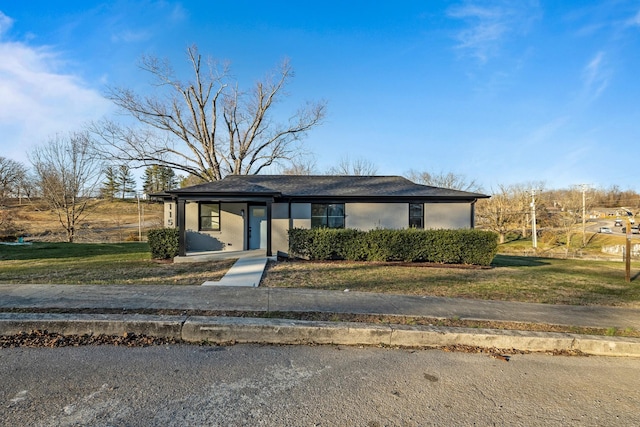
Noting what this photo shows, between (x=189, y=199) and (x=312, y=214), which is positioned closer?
(x=189, y=199)

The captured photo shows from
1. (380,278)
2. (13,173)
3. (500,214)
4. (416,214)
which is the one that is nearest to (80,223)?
(13,173)

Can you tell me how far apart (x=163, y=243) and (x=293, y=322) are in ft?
28.8

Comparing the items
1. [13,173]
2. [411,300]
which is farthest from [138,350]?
[13,173]

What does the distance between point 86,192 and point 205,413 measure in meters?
27.9

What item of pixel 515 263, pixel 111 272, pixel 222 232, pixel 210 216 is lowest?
pixel 515 263

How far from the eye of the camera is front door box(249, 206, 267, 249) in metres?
14.0

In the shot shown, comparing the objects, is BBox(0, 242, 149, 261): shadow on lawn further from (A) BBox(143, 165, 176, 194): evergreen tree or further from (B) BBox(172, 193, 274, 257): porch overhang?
(A) BBox(143, 165, 176, 194): evergreen tree

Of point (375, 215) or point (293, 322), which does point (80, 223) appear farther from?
point (293, 322)

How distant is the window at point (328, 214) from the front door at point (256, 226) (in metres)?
2.18

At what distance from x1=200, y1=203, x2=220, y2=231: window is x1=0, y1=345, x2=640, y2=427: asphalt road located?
409 inches

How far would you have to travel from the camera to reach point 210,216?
13.8 meters

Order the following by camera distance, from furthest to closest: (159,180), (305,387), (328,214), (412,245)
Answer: (159,180) → (328,214) → (412,245) → (305,387)

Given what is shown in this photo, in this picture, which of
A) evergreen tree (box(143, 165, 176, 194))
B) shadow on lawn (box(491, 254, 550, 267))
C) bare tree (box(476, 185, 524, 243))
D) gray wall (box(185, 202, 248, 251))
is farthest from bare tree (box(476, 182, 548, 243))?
evergreen tree (box(143, 165, 176, 194))

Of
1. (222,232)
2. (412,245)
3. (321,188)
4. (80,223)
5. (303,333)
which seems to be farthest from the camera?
(80,223)
